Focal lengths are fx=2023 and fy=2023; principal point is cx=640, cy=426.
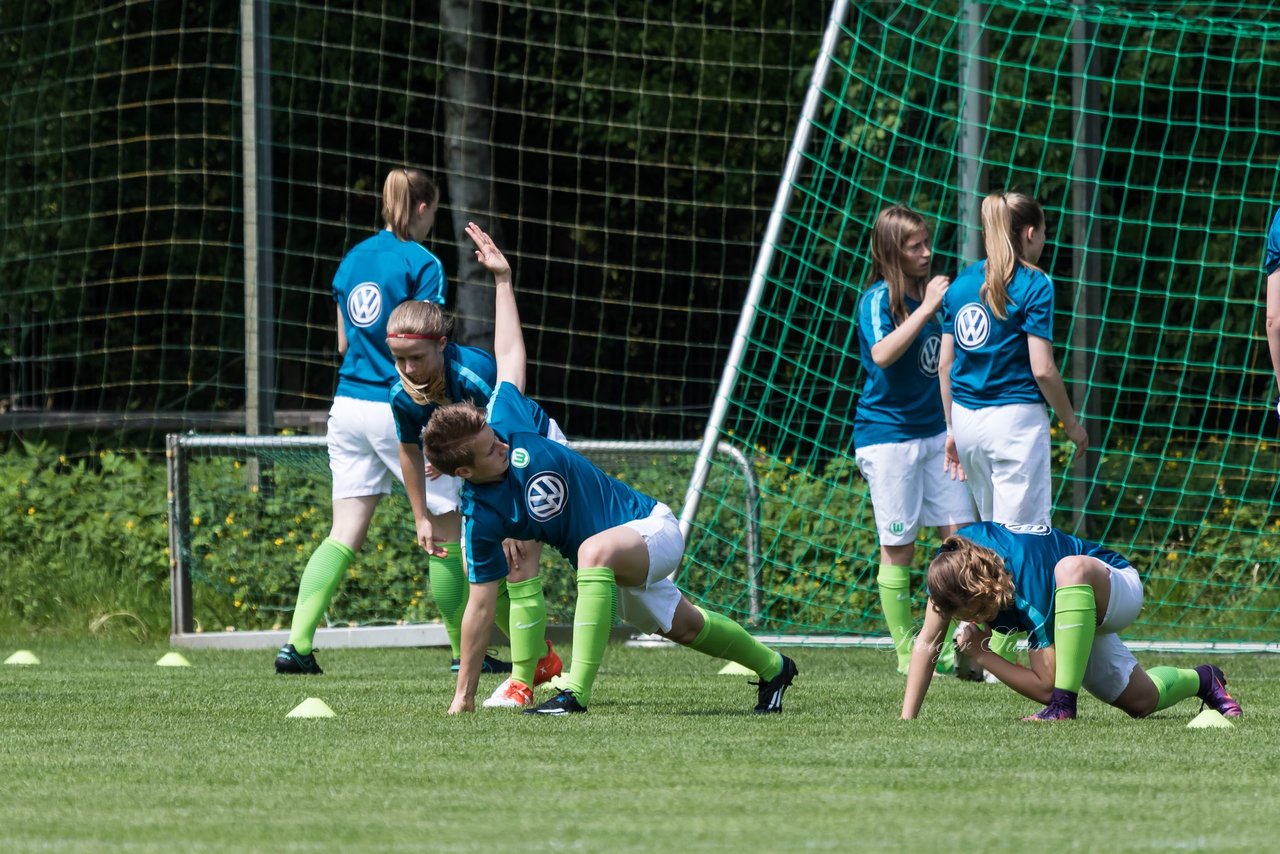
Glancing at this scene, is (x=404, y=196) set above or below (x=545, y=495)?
above

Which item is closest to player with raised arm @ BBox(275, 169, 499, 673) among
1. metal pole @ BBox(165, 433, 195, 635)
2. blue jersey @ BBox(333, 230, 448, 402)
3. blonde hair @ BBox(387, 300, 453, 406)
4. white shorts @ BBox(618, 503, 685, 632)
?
blue jersey @ BBox(333, 230, 448, 402)

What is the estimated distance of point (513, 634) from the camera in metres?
5.89

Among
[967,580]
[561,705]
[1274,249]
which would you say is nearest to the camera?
[967,580]

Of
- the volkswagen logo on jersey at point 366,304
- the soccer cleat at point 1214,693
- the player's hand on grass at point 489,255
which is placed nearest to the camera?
the soccer cleat at point 1214,693

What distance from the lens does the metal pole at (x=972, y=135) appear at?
842 cm

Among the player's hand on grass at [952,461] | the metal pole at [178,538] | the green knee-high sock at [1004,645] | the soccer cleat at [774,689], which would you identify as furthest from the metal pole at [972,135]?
the metal pole at [178,538]

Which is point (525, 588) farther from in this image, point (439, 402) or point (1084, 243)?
point (1084, 243)

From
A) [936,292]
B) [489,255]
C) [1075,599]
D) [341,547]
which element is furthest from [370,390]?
[1075,599]

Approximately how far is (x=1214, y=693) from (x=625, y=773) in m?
2.16

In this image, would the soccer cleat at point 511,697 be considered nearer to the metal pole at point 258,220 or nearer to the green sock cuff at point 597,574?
the green sock cuff at point 597,574

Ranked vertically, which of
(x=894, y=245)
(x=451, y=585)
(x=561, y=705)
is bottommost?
(x=451, y=585)

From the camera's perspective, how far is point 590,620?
219 inches

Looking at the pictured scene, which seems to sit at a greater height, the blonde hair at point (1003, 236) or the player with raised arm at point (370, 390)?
the blonde hair at point (1003, 236)

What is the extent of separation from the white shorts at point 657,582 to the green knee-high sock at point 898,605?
1565mm
